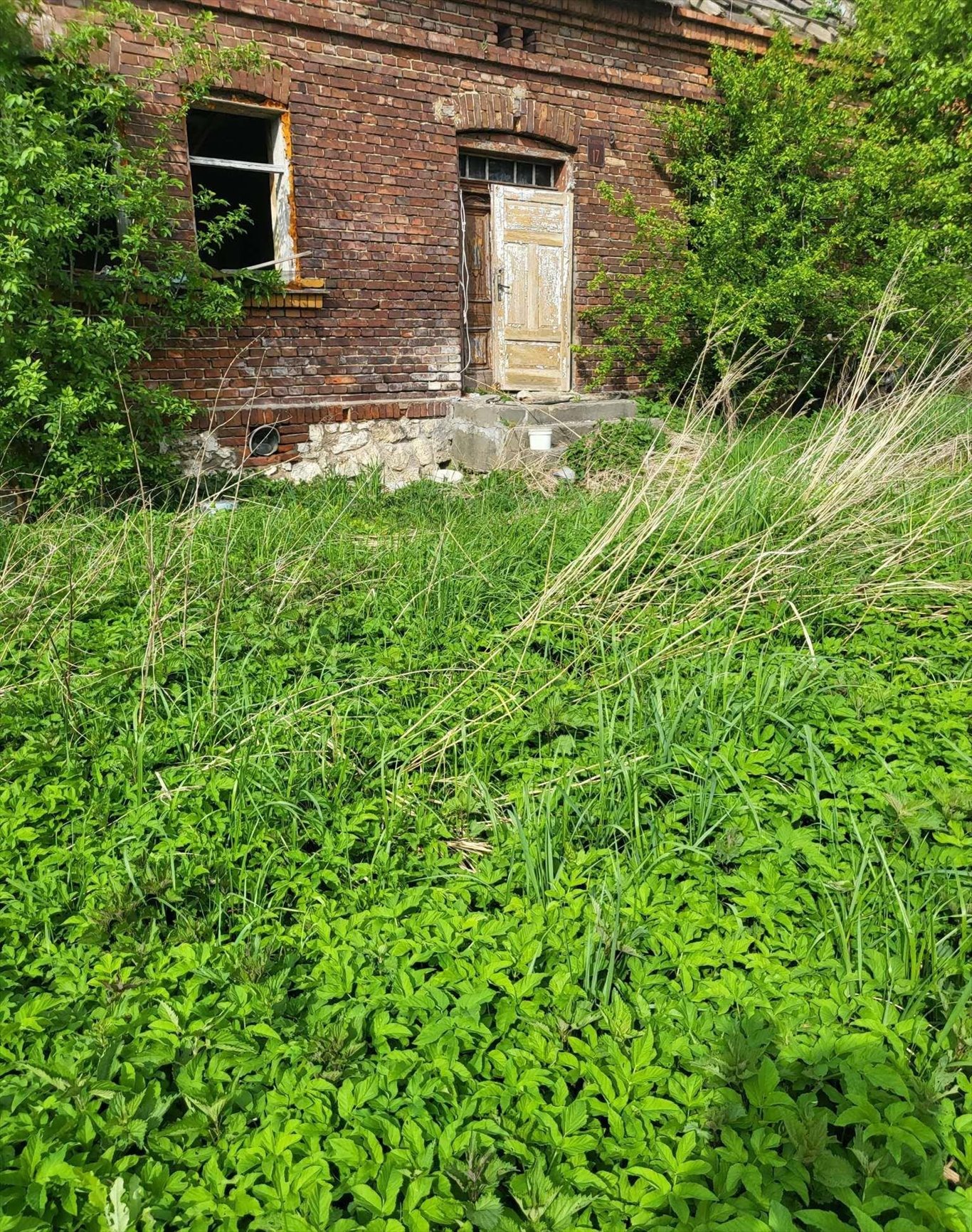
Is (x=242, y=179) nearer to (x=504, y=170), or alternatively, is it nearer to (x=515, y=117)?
(x=504, y=170)

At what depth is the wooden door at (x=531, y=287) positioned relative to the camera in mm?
8961

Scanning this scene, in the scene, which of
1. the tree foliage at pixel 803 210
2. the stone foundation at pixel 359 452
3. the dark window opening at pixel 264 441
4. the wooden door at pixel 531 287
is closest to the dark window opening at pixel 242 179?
the dark window opening at pixel 264 441

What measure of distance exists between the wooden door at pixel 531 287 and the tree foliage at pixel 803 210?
47 centimetres

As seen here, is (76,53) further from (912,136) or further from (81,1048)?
(912,136)

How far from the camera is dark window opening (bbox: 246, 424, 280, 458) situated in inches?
301

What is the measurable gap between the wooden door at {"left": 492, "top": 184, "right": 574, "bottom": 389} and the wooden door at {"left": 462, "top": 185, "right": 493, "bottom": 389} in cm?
9

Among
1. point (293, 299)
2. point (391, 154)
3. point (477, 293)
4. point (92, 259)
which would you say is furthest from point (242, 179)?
point (92, 259)

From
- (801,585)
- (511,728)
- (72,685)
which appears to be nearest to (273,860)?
(511,728)

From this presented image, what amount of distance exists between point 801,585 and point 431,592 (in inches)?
62.2

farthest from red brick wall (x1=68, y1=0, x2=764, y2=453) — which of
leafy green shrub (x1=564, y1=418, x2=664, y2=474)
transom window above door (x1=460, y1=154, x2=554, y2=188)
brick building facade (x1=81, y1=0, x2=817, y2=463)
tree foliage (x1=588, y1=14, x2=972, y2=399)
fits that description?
leafy green shrub (x1=564, y1=418, x2=664, y2=474)

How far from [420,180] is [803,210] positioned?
Answer: 414cm

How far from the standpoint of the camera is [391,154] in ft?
26.0

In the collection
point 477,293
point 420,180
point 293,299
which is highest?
point 420,180

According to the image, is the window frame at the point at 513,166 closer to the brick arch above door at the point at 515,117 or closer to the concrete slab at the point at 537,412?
the brick arch above door at the point at 515,117
